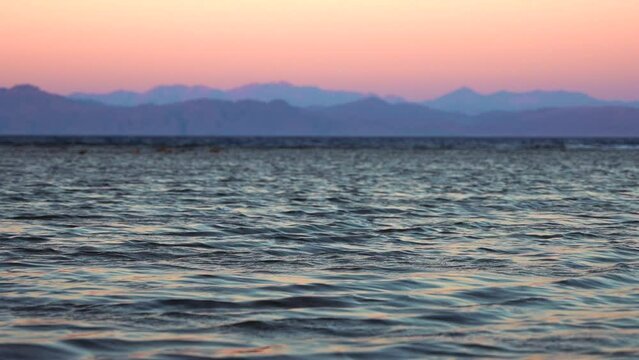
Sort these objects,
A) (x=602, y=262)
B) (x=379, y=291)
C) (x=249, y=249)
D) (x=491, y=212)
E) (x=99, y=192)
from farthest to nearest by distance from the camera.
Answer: (x=99, y=192)
(x=491, y=212)
(x=249, y=249)
(x=602, y=262)
(x=379, y=291)

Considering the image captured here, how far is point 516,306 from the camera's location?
11.9 metres

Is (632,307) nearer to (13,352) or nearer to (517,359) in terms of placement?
(517,359)

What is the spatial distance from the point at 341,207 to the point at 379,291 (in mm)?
15474

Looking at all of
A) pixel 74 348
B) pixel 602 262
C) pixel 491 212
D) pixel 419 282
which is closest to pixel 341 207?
pixel 491 212

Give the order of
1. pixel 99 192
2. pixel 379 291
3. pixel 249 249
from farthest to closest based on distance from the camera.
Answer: pixel 99 192
pixel 249 249
pixel 379 291

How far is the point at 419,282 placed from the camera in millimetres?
13672

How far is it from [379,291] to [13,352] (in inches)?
198

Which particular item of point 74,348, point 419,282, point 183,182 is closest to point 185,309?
point 74,348

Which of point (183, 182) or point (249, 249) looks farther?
point (183, 182)

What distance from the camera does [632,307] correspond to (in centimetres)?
1196

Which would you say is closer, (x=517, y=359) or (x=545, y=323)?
(x=517, y=359)

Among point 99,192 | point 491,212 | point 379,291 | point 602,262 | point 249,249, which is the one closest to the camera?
point 379,291

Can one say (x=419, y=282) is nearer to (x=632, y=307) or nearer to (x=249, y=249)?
(x=632, y=307)

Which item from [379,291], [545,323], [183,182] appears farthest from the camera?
[183,182]
